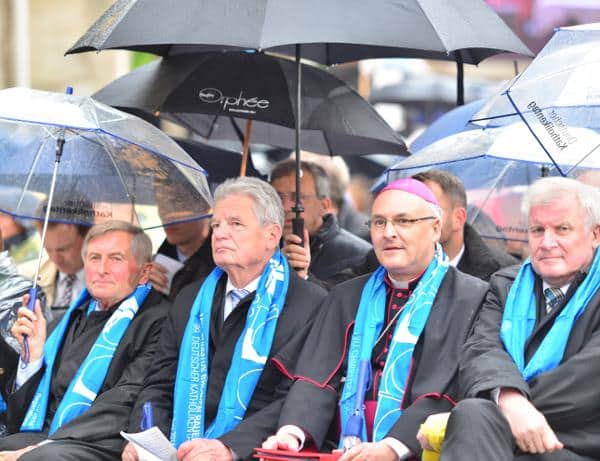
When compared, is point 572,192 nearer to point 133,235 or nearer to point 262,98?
point 262,98

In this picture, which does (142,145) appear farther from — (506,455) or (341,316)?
(506,455)

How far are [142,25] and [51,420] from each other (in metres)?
2.10

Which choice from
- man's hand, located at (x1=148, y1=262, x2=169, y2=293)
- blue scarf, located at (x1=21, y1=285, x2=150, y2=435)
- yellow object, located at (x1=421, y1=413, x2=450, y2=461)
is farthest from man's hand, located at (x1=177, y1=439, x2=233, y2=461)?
man's hand, located at (x1=148, y1=262, x2=169, y2=293)

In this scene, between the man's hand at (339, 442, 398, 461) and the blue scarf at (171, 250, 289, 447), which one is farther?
the blue scarf at (171, 250, 289, 447)

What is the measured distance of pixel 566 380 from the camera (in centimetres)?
537

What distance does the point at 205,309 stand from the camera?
6.57 meters

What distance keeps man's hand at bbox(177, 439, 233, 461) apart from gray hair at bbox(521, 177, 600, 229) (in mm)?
1797

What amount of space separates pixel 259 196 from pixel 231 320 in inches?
25.7

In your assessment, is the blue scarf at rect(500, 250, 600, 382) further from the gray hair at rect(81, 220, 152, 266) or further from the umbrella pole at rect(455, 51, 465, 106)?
the umbrella pole at rect(455, 51, 465, 106)

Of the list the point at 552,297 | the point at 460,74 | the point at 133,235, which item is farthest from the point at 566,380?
the point at 460,74

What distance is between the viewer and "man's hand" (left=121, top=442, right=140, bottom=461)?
601cm

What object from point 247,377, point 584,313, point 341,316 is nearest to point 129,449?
point 247,377

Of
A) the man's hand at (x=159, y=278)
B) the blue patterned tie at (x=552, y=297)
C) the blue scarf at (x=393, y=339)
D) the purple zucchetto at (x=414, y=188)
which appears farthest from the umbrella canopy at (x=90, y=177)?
the blue patterned tie at (x=552, y=297)

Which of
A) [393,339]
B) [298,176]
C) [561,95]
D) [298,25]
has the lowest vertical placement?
[393,339]
